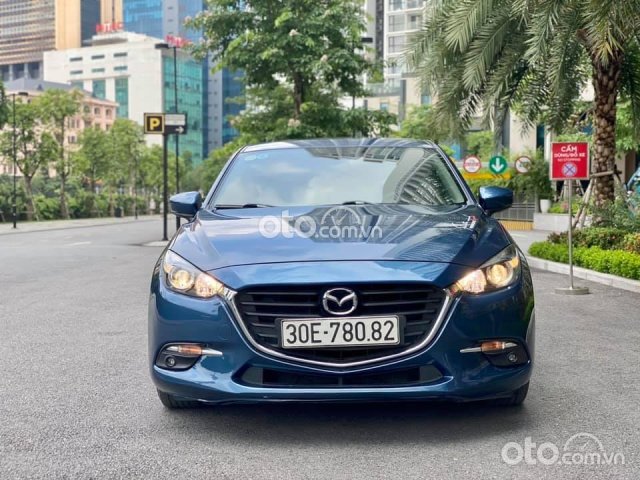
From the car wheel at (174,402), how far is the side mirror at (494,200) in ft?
7.08

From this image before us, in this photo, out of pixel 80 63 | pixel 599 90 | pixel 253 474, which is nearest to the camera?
pixel 253 474

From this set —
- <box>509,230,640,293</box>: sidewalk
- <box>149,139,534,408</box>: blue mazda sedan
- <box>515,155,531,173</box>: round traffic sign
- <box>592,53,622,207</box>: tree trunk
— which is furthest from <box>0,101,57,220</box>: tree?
<box>149,139,534,408</box>: blue mazda sedan

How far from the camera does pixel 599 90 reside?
14.2 meters

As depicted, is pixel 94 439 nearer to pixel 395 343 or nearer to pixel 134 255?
pixel 395 343

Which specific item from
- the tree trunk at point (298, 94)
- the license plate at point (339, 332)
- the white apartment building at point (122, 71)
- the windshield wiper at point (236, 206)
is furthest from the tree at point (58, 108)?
the white apartment building at point (122, 71)

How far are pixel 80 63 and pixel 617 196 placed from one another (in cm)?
15076

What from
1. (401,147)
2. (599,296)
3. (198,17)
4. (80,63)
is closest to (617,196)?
(599,296)

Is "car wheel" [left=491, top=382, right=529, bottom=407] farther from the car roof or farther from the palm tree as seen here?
the palm tree

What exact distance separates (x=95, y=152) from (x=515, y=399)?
2380 inches

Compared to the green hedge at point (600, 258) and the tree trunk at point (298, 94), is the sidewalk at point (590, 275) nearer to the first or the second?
the green hedge at point (600, 258)

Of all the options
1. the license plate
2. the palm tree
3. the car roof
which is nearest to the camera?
the license plate

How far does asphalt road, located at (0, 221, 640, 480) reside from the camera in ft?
11.1

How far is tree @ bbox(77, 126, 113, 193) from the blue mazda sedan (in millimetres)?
57720

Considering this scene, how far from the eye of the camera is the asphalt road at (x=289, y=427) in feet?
11.1
